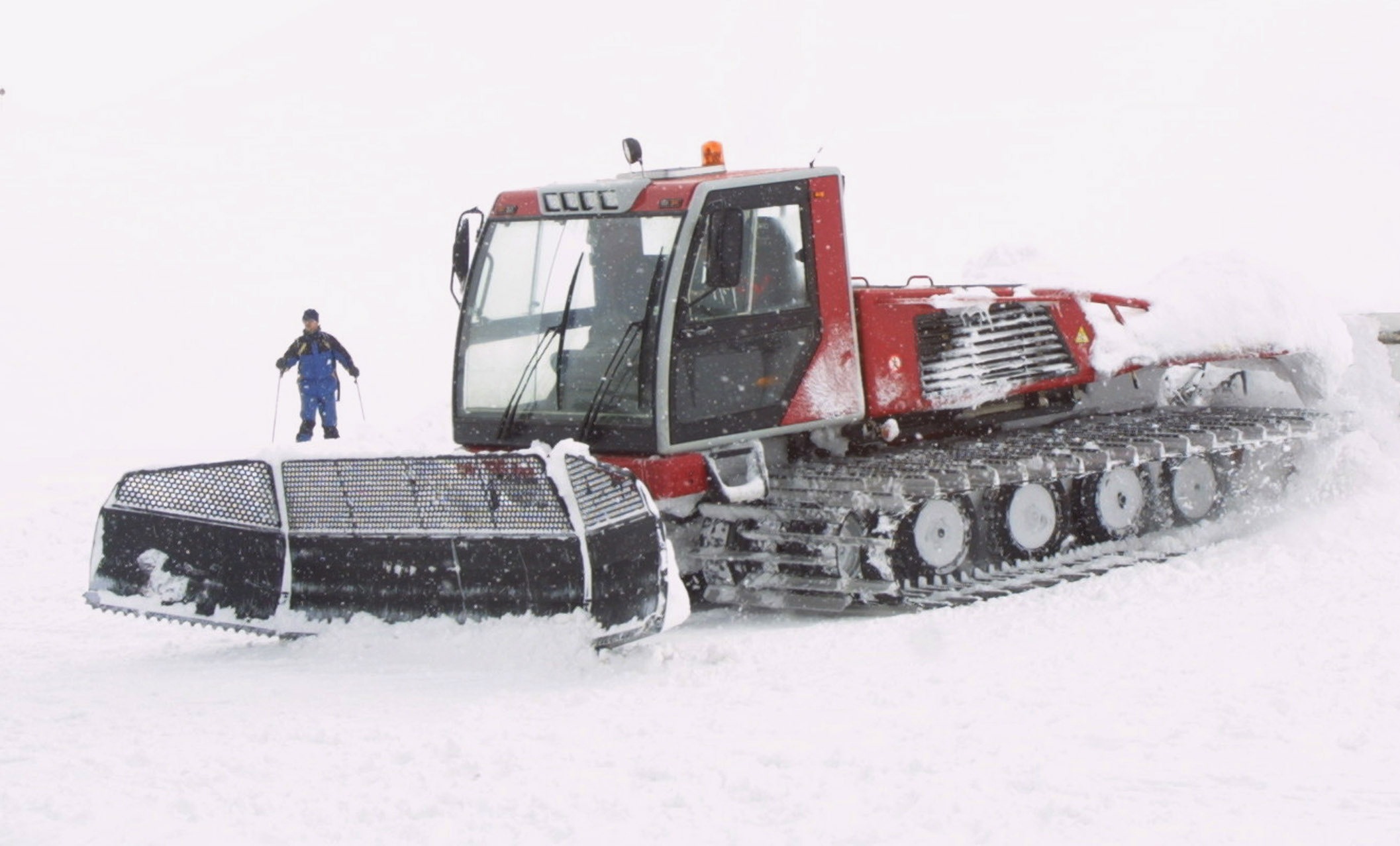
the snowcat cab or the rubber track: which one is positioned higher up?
the snowcat cab

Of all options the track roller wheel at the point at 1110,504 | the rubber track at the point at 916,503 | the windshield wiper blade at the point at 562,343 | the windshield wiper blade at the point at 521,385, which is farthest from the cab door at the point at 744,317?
the track roller wheel at the point at 1110,504

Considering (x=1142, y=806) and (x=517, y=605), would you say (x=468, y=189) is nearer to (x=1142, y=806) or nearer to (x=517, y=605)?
(x=517, y=605)

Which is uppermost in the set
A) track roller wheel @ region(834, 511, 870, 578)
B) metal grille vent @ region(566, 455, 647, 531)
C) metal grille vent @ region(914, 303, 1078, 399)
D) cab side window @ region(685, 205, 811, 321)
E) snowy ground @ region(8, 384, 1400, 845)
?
cab side window @ region(685, 205, 811, 321)

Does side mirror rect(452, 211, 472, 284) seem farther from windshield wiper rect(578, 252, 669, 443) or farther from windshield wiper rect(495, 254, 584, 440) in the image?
windshield wiper rect(578, 252, 669, 443)

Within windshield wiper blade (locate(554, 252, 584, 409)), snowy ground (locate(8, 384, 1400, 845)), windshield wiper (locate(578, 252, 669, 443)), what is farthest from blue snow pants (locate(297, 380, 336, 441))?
windshield wiper (locate(578, 252, 669, 443))

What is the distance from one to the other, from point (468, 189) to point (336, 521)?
2547 centimetres

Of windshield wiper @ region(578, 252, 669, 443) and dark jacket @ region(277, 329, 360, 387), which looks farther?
dark jacket @ region(277, 329, 360, 387)

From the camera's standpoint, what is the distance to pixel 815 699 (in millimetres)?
6188

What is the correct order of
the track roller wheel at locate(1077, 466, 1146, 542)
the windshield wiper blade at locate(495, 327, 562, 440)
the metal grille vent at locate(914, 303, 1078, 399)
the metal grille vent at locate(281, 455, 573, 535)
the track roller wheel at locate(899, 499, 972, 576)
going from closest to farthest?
the metal grille vent at locate(281, 455, 573, 535)
the track roller wheel at locate(899, 499, 972, 576)
the windshield wiper blade at locate(495, 327, 562, 440)
the metal grille vent at locate(914, 303, 1078, 399)
the track roller wheel at locate(1077, 466, 1146, 542)

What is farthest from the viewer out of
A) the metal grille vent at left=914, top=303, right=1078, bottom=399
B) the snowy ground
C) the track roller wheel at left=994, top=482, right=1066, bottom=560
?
the metal grille vent at left=914, top=303, right=1078, bottom=399

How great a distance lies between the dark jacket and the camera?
14.4 m

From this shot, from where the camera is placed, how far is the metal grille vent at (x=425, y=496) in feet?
23.0

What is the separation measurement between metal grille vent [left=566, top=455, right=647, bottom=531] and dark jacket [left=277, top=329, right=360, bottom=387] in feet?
25.8

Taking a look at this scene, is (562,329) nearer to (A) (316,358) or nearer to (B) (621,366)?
(B) (621,366)
